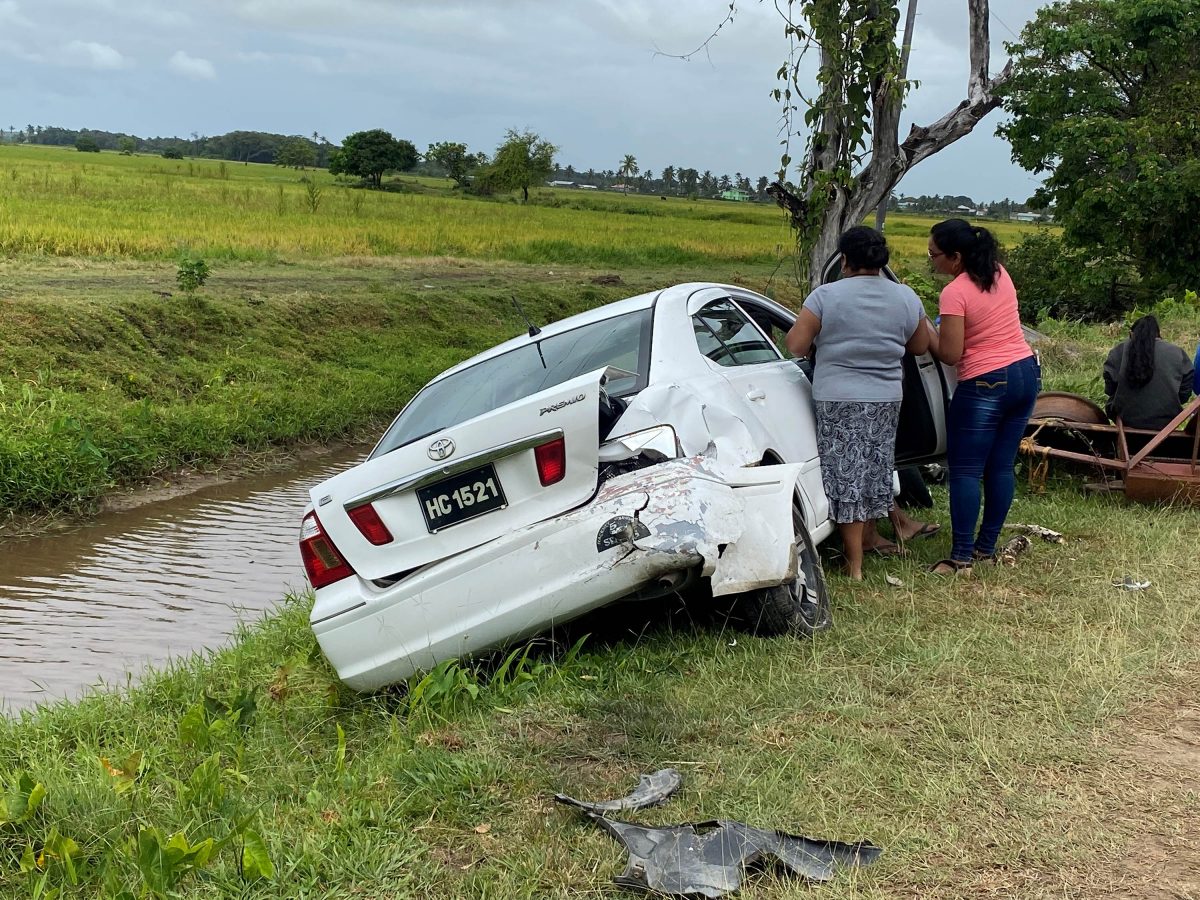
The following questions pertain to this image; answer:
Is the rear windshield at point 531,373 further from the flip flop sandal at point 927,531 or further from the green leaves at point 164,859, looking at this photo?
the flip flop sandal at point 927,531

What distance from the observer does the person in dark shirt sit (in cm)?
704

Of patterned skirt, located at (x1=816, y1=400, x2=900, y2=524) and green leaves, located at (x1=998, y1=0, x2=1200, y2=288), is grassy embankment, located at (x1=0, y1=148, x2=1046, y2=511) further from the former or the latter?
green leaves, located at (x1=998, y1=0, x2=1200, y2=288)

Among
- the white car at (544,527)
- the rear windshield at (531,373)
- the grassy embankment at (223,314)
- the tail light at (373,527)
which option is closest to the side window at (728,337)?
the rear windshield at (531,373)

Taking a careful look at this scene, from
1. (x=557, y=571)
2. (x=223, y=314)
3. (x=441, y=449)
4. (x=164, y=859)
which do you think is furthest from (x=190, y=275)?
(x=164, y=859)

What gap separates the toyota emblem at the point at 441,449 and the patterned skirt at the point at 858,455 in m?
2.06

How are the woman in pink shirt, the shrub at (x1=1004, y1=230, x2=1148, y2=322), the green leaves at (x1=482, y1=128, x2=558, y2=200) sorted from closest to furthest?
the woman in pink shirt
the shrub at (x1=1004, y1=230, x2=1148, y2=322)
the green leaves at (x1=482, y1=128, x2=558, y2=200)

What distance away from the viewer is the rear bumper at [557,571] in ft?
12.4

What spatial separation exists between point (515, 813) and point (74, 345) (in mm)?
10186

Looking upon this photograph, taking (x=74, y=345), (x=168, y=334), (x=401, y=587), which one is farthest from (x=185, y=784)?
(x=168, y=334)

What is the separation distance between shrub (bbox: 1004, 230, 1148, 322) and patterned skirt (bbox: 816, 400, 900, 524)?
20.5 meters

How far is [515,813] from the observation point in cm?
302

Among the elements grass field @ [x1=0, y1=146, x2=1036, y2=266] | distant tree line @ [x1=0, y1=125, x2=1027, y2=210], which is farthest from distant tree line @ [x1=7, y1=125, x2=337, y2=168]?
Answer: grass field @ [x1=0, y1=146, x2=1036, y2=266]

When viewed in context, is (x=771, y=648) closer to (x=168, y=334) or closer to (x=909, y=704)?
(x=909, y=704)

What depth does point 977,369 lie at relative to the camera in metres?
5.30
